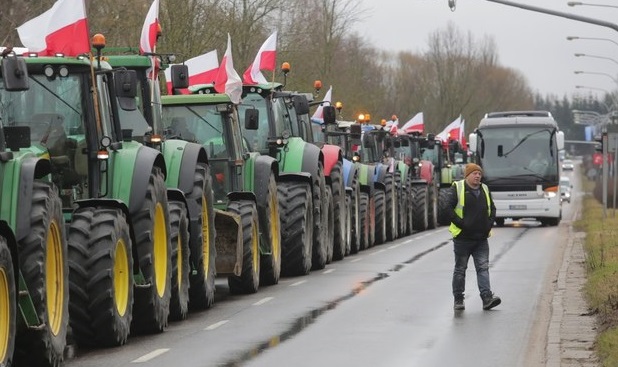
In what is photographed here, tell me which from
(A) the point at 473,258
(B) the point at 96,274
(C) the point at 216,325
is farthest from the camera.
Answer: (A) the point at 473,258

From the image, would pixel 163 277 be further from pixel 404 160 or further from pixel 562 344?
pixel 404 160

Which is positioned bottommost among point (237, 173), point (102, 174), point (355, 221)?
point (355, 221)

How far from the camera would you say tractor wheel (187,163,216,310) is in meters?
16.4

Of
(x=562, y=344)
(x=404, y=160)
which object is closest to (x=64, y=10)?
(x=562, y=344)

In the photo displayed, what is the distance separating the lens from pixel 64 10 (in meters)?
14.0

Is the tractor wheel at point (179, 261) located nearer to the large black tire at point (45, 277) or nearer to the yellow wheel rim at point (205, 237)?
the yellow wheel rim at point (205, 237)

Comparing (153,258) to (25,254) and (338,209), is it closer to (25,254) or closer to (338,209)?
(25,254)

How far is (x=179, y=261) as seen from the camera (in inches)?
615

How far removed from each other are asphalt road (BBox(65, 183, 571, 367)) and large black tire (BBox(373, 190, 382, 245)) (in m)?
9.63

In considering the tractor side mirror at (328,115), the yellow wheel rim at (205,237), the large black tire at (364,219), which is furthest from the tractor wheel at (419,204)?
the yellow wheel rim at (205,237)

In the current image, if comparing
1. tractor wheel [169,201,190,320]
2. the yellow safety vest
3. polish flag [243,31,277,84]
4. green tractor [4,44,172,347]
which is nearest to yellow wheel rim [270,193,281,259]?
polish flag [243,31,277,84]

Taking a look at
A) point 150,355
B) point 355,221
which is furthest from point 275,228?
point 355,221

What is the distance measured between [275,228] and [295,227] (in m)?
0.62

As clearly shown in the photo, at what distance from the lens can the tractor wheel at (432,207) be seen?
1744 inches
